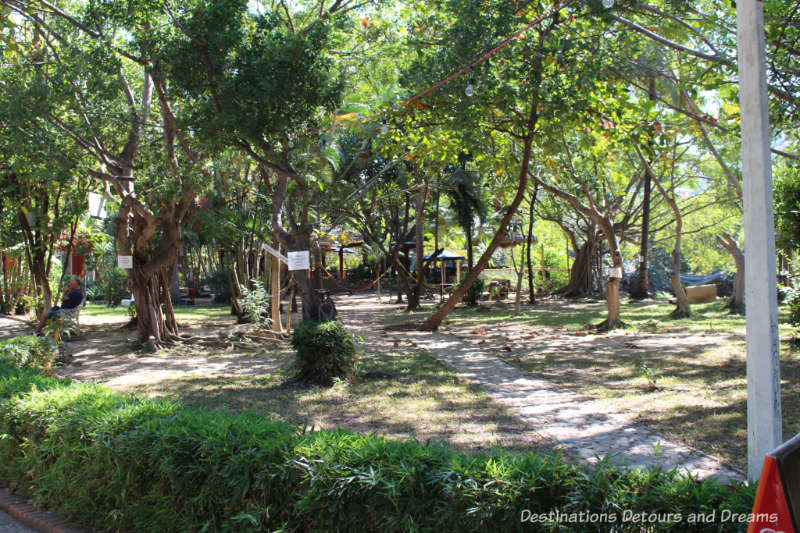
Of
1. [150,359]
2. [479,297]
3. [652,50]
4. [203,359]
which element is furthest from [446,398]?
[479,297]

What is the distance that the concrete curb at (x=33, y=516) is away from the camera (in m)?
4.23

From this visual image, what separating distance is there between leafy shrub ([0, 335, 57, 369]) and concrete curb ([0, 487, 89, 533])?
3.45 meters

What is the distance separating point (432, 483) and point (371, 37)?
1076cm

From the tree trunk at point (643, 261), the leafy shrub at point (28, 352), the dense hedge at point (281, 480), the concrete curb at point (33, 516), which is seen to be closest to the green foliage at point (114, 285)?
the leafy shrub at point (28, 352)

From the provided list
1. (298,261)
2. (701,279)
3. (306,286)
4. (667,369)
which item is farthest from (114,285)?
(701,279)

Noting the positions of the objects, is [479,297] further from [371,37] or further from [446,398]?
[446,398]

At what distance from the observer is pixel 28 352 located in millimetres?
8672

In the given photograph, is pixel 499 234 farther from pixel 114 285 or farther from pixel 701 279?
pixel 701 279

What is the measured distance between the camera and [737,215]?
976 inches

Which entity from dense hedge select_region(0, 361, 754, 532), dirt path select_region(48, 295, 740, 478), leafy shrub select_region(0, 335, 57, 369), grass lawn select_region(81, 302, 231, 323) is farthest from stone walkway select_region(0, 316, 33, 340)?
dense hedge select_region(0, 361, 754, 532)

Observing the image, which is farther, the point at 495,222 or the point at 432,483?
the point at 495,222

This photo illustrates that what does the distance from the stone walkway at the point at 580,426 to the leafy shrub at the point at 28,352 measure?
6050mm

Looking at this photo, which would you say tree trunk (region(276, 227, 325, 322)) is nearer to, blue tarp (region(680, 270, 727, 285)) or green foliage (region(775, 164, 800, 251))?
green foliage (region(775, 164, 800, 251))

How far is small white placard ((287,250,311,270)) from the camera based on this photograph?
841cm
